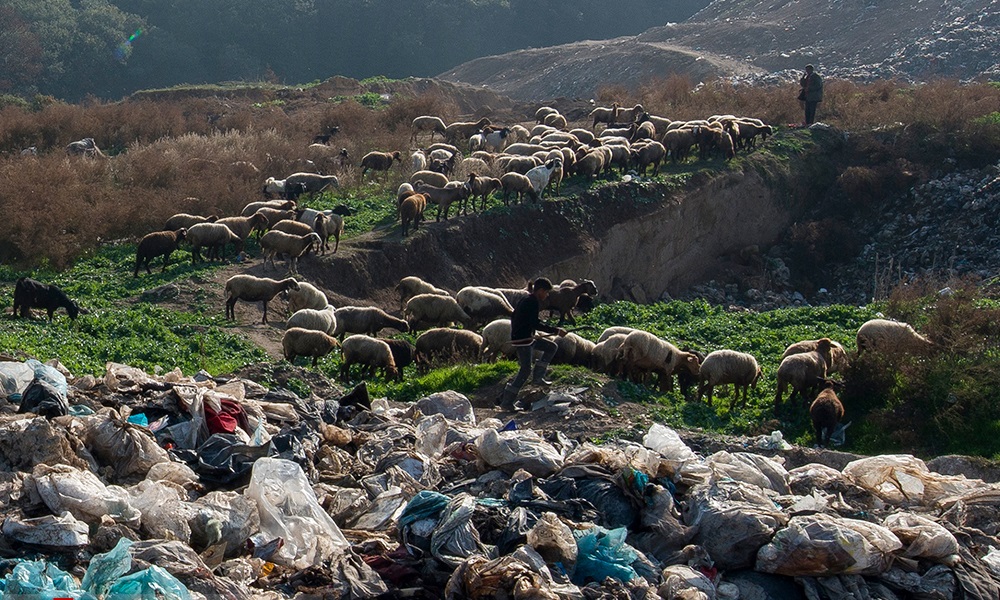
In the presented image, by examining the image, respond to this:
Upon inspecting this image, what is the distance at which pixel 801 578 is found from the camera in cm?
719

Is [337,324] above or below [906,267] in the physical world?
above

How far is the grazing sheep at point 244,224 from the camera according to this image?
1967cm

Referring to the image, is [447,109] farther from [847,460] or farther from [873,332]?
[847,460]

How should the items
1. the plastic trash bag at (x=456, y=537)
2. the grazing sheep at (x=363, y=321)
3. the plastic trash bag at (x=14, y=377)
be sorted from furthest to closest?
the grazing sheep at (x=363, y=321) → the plastic trash bag at (x=14, y=377) → the plastic trash bag at (x=456, y=537)

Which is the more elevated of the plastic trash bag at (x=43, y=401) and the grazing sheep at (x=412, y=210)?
the plastic trash bag at (x=43, y=401)

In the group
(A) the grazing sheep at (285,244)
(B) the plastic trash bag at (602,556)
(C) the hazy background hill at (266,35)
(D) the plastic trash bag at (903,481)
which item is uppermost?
(C) the hazy background hill at (266,35)

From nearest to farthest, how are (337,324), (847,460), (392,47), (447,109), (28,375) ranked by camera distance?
(28,375) → (847,460) → (337,324) → (447,109) → (392,47)

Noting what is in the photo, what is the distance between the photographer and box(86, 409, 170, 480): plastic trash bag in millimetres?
7883

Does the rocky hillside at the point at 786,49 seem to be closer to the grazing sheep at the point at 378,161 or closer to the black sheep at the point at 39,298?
the grazing sheep at the point at 378,161

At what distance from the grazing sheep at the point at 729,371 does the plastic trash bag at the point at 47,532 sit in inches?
364

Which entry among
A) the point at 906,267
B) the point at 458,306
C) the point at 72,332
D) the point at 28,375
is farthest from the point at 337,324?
the point at 906,267

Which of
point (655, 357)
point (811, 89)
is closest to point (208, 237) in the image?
point (655, 357)

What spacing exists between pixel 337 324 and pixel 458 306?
2.05 meters

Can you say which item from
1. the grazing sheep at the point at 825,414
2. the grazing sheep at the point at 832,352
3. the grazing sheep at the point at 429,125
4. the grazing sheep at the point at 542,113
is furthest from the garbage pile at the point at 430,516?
the grazing sheep at the point at 542,113
